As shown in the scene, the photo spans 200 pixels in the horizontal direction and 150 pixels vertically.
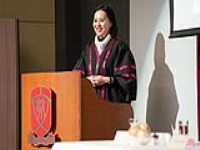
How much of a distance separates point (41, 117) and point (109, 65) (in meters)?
0.36

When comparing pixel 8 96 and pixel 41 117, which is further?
pixel 8 96

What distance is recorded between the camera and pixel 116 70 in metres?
2.23

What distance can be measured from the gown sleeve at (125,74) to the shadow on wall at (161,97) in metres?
→ 0.21

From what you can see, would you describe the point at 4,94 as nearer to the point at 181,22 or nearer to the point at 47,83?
the point at 47,83

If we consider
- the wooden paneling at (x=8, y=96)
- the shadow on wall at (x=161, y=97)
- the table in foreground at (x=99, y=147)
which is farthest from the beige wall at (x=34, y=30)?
the table in foreground at (x=99, y=147)

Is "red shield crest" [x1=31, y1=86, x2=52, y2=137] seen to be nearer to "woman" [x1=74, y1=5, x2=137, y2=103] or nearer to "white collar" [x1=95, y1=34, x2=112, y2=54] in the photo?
"woman" [x1=74, y1=5, x2=137, y2=103]

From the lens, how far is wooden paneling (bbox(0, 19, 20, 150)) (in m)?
2.69

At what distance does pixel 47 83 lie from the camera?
2.17 metres

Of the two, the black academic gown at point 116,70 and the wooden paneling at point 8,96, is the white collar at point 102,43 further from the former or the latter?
the wooden paneling at point 8,96

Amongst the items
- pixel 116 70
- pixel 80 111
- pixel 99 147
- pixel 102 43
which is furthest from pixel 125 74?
pixel 99 147

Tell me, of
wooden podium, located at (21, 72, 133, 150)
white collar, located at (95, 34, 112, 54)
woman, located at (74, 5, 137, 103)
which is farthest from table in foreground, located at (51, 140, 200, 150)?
white collar, located at (95, 34, 112, 54)

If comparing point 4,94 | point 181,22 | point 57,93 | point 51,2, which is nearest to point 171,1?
point 181,22

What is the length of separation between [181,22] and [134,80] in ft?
1.02

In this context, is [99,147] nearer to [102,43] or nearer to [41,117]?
[41,117]
